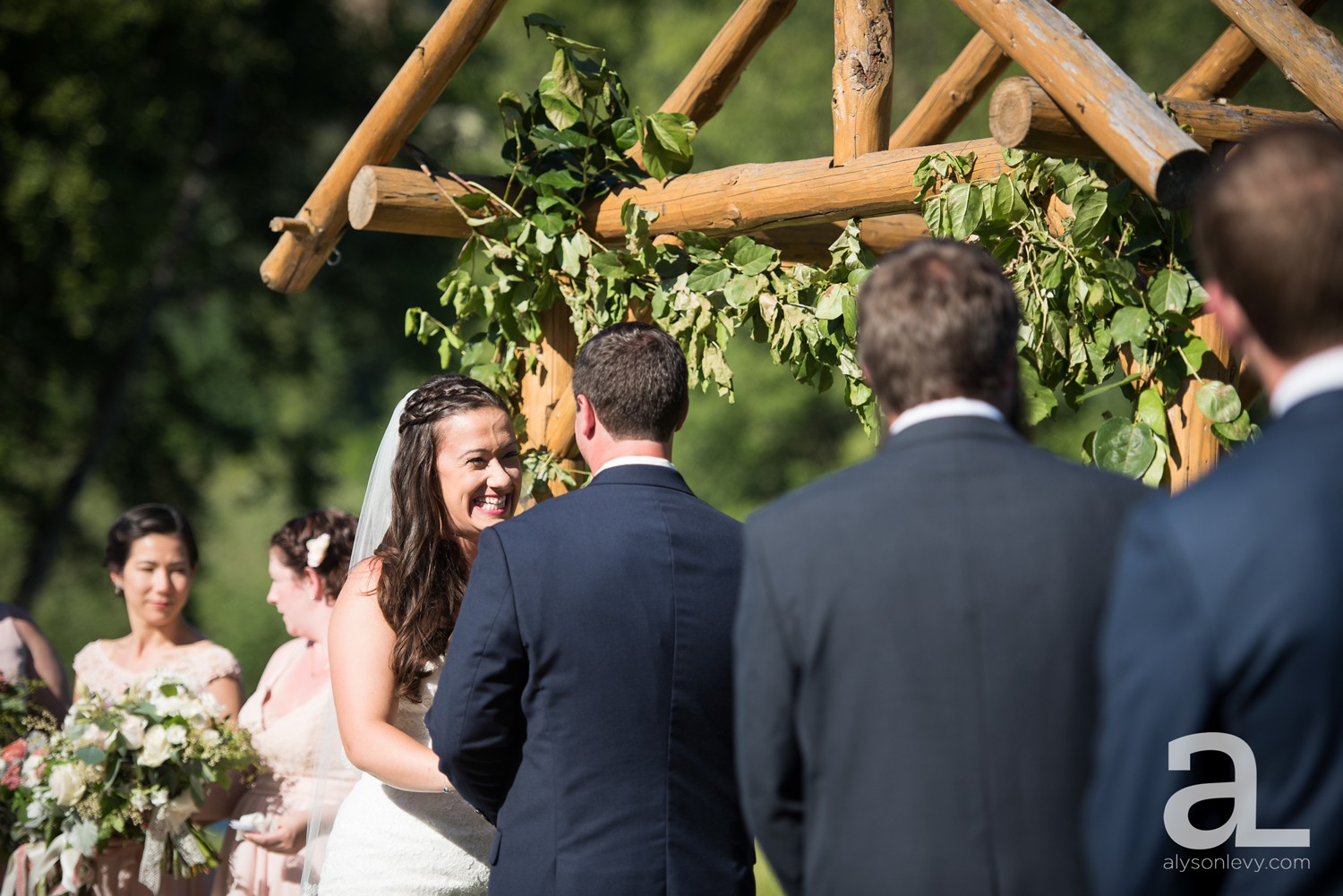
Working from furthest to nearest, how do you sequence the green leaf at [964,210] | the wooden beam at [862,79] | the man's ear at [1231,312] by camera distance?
the wooden beam at [862,79]
the green leaf at [964,210]
the man's ear at [1231,312]

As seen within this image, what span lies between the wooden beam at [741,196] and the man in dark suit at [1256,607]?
5.25 ft

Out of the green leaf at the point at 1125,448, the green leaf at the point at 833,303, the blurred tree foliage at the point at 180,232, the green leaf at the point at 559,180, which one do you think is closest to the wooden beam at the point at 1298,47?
the green leaf at the point at 1125,448

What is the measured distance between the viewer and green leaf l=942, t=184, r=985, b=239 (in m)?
2.82

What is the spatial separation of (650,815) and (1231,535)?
131 centimetres

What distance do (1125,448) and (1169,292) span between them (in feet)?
1.11

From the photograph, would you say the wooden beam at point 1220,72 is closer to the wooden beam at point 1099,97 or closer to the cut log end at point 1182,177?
the wooden beam at point 1099,97

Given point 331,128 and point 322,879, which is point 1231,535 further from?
point 331,128

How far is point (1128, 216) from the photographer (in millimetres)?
2760

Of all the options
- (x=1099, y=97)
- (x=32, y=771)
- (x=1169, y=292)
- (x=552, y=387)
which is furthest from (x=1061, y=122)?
(x=32, y=771)

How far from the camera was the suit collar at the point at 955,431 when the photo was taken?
5.37 ft

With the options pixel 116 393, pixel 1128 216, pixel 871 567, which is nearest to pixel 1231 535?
pixel 871 567

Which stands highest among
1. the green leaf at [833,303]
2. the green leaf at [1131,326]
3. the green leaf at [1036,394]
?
the green leaf at [833,303]

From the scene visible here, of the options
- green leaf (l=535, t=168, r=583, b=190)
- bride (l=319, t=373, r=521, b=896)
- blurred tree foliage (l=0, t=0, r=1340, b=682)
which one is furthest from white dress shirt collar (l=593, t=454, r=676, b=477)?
blurred tree foliage (l=0, t=0, r=1340, b=682)

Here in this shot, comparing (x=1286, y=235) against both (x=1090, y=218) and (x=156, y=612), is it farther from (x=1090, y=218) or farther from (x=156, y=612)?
(x=156, y=612)
